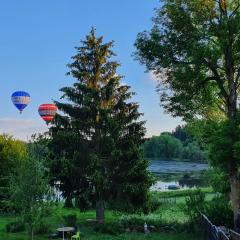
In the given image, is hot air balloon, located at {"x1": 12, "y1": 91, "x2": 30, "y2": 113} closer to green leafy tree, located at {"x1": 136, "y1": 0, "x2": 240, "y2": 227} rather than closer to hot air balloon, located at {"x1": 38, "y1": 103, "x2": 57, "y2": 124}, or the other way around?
hot air balloon, located at {"x1": 38, "y1": 103, "x2": 57, "y2": 124}

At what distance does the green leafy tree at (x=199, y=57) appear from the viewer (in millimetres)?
26594

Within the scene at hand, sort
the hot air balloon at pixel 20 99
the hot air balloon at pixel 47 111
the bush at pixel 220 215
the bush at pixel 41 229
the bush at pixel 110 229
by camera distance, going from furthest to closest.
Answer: the hot air balloon at pixel 20 99 → the hot air balloon at pixel 47 111 → the bush at pixel 110 229 → the bush at pixel 41 229 → the bush at pixel 220 215

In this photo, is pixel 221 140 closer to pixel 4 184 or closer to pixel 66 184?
pixel 66 184

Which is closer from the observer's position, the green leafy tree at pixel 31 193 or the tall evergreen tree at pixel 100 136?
the green leafy tree at pixel 31 193

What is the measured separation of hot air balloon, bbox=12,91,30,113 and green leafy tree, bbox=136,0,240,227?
22.8 metres

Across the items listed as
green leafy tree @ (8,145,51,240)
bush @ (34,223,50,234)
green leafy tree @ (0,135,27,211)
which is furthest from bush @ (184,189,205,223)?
green leafy tree @ (0,135,27,211)

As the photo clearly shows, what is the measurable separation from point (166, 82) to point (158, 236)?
30.6 ft

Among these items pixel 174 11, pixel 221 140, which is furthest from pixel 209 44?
pixel 221 140

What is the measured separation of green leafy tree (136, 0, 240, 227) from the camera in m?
26.6

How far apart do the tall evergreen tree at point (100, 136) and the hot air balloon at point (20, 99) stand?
1522 cm

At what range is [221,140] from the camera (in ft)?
83.1

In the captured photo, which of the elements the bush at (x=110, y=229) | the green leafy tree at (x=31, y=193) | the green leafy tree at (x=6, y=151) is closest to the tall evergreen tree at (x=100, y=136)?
the bush at (x=110, y=229)

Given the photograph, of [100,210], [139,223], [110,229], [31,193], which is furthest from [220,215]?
[31,193]

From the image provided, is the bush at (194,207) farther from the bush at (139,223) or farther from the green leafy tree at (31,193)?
the green leafy tree at (31,193)
